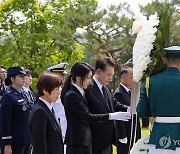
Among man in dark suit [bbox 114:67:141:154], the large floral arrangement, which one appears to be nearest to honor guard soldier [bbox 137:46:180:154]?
the large floral arrangement

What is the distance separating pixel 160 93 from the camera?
4.48 meters

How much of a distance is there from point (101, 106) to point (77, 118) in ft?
1.18

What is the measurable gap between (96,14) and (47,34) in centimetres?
244

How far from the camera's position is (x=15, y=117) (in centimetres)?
647

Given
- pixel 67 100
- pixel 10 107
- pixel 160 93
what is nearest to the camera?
pixel 160 93

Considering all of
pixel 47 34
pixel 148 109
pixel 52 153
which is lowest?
pixel 52 153

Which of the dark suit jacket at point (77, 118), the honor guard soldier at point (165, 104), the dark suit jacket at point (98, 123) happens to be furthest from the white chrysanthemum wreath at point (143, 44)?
the dark suit jacket at point (98, 123)

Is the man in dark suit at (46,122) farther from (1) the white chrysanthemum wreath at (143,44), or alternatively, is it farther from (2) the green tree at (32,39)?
(2) the green tree at (32,39)

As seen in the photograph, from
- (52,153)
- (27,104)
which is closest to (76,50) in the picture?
(27,104)

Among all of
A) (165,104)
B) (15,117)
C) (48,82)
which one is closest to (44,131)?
(48,82)

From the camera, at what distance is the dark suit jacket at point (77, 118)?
5.57 meters

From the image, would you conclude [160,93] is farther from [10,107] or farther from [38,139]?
[10,107]

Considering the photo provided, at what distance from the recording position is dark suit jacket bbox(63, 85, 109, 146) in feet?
18.3

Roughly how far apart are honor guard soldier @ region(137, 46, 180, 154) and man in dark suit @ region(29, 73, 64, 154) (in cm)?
84
